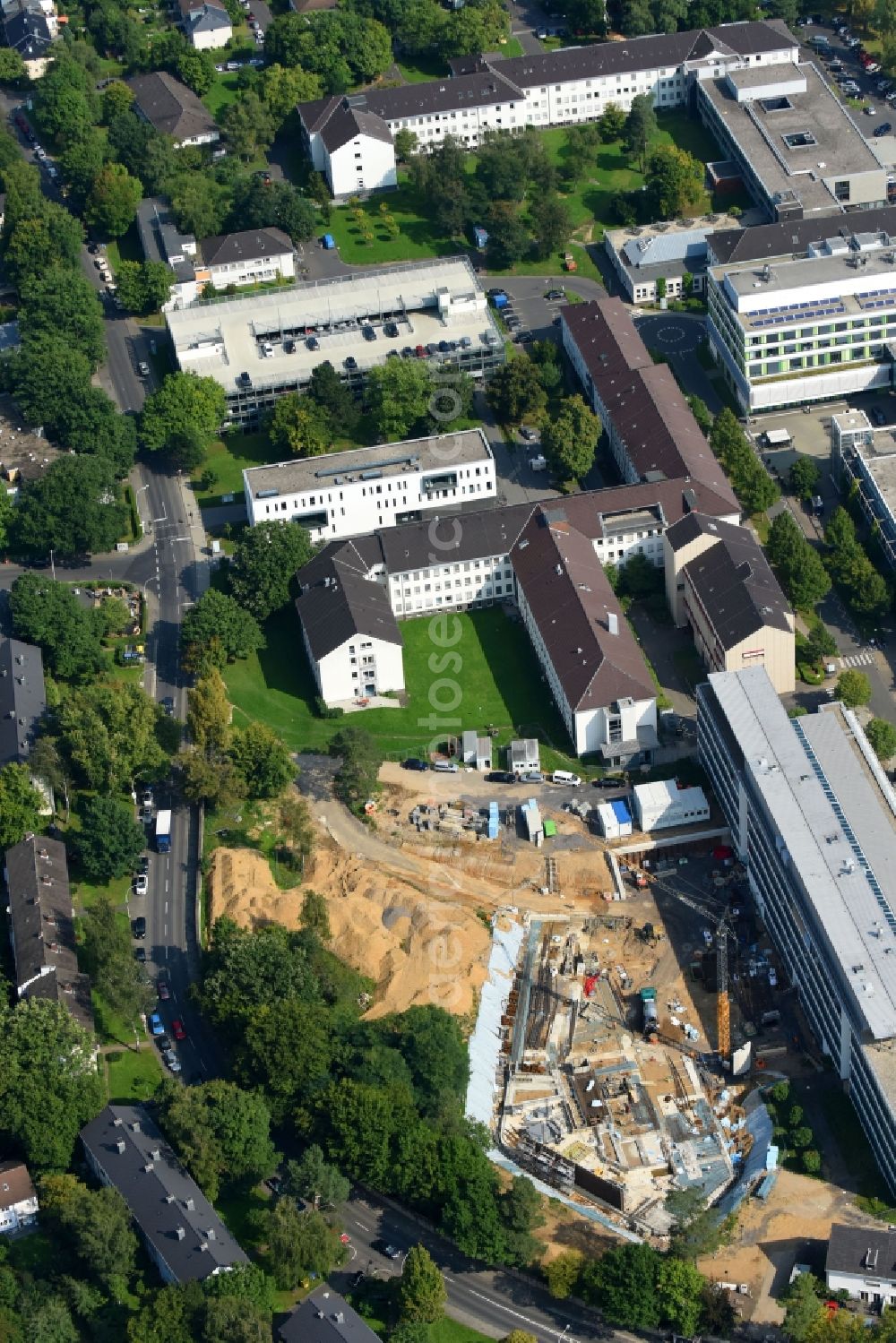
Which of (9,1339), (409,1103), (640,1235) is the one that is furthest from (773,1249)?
(9,1339)

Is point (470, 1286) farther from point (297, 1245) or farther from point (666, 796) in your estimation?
point (666, 796)

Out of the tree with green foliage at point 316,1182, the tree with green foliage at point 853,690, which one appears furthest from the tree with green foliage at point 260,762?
the tree with green foliage at point 853,690

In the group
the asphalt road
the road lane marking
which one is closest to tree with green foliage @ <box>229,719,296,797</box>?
the asphalt road

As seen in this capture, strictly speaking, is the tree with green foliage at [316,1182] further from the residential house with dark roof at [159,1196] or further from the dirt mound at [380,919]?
the dirt mound at [380,919]

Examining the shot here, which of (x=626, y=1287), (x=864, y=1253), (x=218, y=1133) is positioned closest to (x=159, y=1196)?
(x=218, y=1133)

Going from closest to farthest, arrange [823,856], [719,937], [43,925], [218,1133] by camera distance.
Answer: [218,1133]
[823,856]
[43,925]
[719,937]

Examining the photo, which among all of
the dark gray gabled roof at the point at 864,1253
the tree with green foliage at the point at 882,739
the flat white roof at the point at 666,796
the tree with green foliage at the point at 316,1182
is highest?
the tree with green foliage at the point at 882,739
